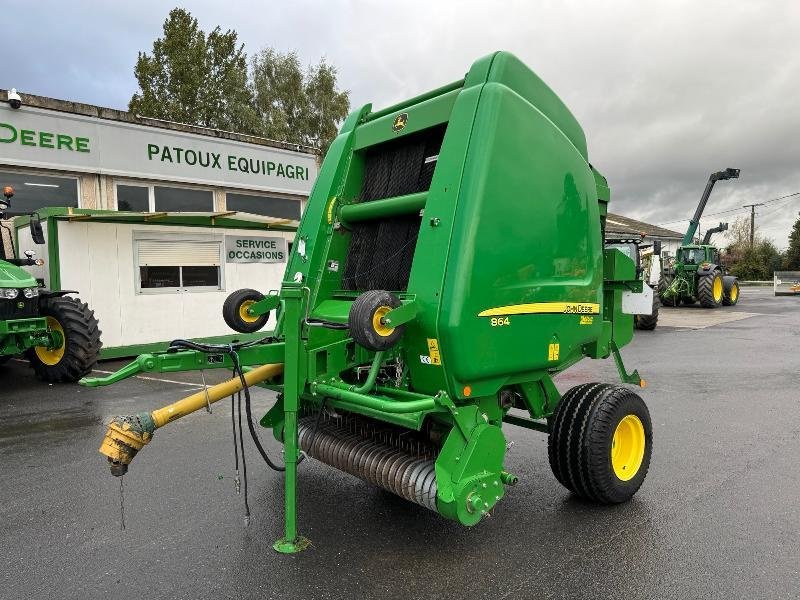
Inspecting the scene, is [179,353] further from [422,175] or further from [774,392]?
[774,392]

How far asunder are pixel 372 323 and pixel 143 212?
8.94m

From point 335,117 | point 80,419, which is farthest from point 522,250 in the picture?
point 335,117

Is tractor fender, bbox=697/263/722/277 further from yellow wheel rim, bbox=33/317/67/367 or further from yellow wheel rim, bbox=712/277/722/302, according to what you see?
yellow wheel rim, bbox=33/317/67/367

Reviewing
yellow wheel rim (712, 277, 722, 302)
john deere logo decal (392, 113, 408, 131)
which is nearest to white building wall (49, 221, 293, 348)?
john deere logo decal (392, 113, 408, 131)

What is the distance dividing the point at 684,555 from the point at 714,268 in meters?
20.6

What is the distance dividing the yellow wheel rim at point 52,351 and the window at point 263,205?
26.3ft

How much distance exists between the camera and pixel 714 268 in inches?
831

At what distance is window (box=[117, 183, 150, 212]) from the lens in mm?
13902

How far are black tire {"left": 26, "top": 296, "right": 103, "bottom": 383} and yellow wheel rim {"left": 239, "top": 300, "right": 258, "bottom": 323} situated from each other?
17.4 ft

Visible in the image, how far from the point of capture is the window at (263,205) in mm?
16156

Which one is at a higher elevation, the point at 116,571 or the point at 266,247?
the point at 266,247

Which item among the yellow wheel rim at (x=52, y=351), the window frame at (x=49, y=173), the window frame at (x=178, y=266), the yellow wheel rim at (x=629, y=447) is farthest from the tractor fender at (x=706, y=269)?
the yellow wheel rim at (x=52, y=351)

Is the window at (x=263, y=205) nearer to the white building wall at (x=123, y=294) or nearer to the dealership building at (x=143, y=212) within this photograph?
the dealership building at (x=143, y=212)

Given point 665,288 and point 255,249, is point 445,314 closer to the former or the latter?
point 255,249
